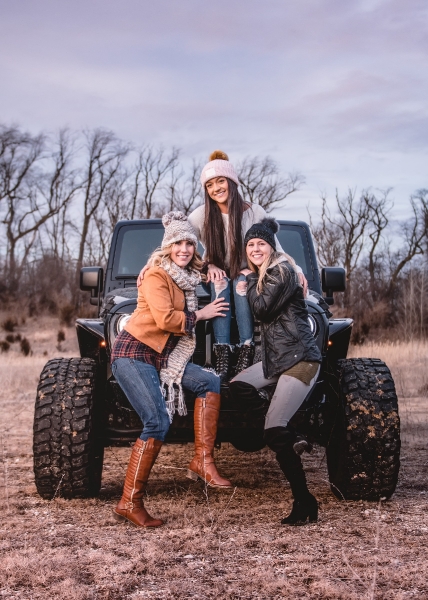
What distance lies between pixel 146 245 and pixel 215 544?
10.5ft

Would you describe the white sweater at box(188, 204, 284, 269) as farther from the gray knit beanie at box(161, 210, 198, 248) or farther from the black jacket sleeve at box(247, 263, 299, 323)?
the black jacket sleeve at box(247, 263, 299, 323)

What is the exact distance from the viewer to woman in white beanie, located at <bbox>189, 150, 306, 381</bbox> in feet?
14.6

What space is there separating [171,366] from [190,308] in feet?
1.18

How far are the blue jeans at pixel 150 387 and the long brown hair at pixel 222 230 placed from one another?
3.01 feet

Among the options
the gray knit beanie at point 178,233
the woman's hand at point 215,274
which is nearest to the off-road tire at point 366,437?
the woman's hand at point 215,274

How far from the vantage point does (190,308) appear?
4207 mm

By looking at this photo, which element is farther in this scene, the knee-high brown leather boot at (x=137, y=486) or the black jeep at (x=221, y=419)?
the black jeep at (x=221, y=419)

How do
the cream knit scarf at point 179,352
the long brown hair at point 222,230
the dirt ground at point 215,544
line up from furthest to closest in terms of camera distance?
the long brown hair at point 222,230 < the cream knit scarf at point 179,352 < the dirt ground at point 215,544

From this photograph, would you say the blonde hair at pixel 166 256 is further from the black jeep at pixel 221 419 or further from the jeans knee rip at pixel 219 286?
the black jeep at pixel 221 419

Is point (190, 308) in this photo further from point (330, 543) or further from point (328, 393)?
point (330, 543)

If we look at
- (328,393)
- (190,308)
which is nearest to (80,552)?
(190,308)

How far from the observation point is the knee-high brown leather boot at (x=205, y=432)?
4035 mm

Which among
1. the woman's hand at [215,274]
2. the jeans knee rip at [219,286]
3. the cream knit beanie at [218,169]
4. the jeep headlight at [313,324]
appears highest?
the cream knit beanie at [218,169]

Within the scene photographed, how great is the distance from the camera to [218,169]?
15.6 ft
